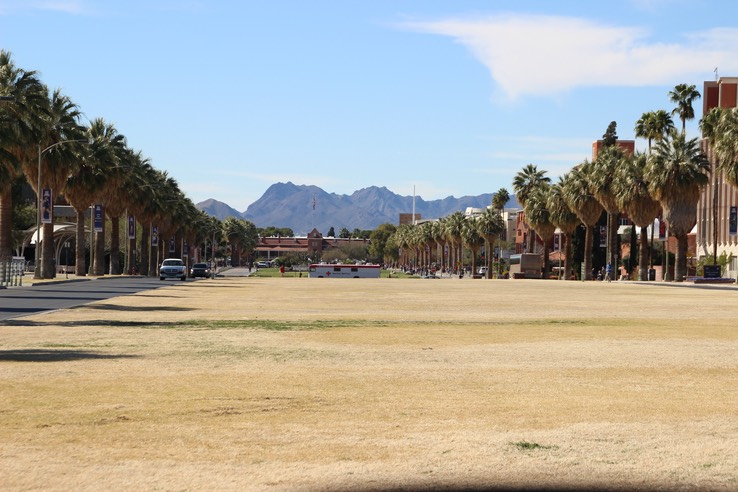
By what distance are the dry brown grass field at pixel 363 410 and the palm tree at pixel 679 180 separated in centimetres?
6367

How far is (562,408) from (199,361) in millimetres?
7510

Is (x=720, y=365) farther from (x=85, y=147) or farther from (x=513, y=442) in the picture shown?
(x=85, y=147)

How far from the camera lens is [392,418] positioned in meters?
12.3

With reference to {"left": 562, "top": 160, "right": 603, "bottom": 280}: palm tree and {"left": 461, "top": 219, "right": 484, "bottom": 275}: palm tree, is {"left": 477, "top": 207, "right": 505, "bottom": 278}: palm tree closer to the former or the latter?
{"left": 461, "top": 219, "right": 484, "bottom": 275}: palm tree

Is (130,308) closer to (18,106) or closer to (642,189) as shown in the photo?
(18,106)

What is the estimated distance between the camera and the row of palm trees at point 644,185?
8825 cm

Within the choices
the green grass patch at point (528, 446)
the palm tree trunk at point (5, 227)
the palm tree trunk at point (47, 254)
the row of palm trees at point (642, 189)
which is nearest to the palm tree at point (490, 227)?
the row of palm trees at point (642, 189)

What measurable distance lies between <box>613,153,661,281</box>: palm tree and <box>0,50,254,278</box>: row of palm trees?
39432mm

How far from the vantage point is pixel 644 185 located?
315 feet

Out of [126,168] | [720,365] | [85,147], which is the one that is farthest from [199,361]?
[126,168]

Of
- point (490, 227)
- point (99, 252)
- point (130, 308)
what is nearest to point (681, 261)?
point (99, 252)

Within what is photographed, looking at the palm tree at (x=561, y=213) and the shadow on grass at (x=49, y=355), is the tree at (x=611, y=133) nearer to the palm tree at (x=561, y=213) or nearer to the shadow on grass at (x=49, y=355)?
the palm tree at (x=561, y=213)

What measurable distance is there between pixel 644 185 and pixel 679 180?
25.4 ft

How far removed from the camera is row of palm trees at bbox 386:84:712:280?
290 feet
